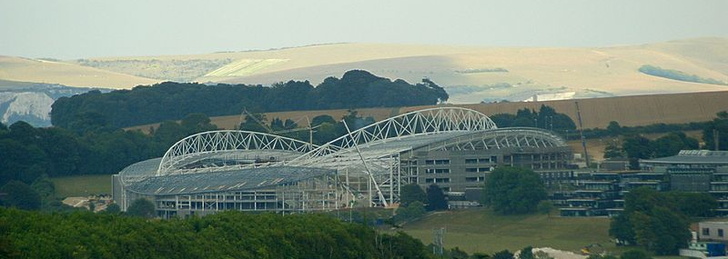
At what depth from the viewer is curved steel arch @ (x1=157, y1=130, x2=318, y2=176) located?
124m

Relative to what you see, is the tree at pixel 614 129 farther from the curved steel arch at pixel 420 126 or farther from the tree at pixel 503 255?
the tree at pixel 503 255

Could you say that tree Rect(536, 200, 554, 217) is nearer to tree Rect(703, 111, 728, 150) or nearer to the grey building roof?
the grey building roof

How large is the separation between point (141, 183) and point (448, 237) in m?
24.3

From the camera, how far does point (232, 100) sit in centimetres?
17162

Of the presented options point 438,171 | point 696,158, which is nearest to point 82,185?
point 438,171

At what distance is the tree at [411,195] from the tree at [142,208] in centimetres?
1204

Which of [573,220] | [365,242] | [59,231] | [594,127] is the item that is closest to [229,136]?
[594,127]

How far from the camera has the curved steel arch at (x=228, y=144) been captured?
124 meters

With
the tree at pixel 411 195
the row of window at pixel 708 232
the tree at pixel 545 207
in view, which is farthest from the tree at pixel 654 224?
the tree at pixel 411 195

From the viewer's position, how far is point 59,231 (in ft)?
173

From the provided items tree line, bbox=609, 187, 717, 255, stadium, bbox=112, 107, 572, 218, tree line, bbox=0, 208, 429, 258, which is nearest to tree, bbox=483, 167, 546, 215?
stadium, bbox=112, 107, 572, 218

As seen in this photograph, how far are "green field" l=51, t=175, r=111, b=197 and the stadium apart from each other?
6.23 ft

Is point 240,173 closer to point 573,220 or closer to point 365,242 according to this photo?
point 573,220

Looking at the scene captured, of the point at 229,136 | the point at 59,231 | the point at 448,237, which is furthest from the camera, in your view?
the point at 229,136
